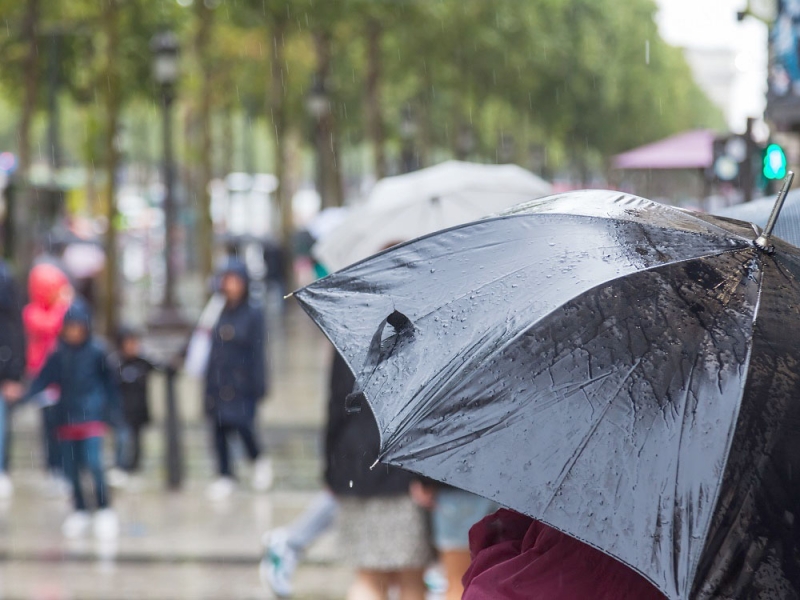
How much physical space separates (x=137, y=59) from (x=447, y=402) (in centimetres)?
2257

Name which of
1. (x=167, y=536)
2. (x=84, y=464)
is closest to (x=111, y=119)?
(x=84, y=464)

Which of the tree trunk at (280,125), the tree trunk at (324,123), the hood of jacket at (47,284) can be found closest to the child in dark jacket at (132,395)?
the hood of jacket at (47,284)

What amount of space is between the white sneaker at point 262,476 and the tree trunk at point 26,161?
9.06 meters

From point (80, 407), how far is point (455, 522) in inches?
171

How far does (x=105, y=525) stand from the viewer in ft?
29.0

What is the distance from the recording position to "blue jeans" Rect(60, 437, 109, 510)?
884 cm

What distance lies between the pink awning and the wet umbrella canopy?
28.4 m

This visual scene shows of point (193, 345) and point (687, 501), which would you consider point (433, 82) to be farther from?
point (687, 501)

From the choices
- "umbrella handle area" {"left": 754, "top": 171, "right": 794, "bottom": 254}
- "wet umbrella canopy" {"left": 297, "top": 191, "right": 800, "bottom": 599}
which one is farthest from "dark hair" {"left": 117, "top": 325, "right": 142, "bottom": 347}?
"umbrella handle area" {"left": 754, "top": 171, "right": 794, "bottom": 254}

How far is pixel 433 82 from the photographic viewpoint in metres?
42.2

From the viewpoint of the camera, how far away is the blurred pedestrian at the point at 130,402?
34.8 ft

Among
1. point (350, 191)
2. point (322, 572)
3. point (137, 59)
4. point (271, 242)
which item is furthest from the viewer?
point (350, 191)

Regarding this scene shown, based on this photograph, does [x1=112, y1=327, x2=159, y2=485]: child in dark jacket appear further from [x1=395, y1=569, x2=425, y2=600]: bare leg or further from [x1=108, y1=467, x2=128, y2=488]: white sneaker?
[x1=395, y1=569, x2=425, y2=600]: bare leg

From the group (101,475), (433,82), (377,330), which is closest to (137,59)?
(101,475)
